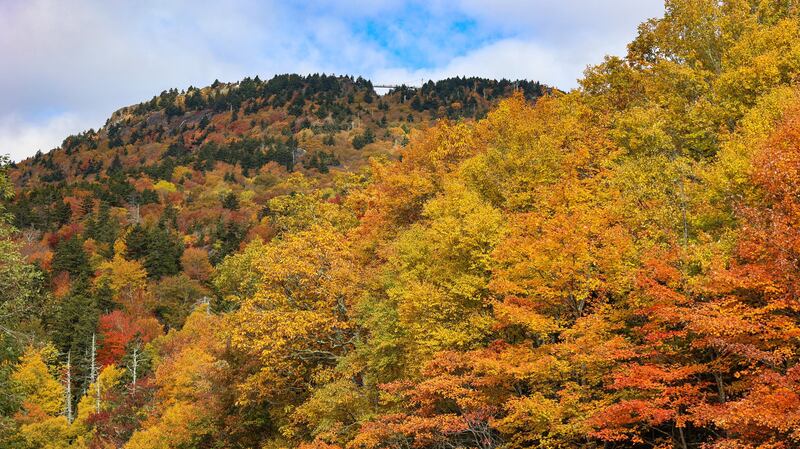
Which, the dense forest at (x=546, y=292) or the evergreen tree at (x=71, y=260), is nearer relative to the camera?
the dense forest at (x=546, y=292)

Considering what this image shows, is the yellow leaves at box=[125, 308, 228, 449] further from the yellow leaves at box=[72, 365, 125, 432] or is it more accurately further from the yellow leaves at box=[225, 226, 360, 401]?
the yellow leaves at box=[72, 365, 125, 432]

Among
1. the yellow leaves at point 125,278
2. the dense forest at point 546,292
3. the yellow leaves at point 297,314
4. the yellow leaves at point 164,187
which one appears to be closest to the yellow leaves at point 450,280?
the dense forest at point 546,292

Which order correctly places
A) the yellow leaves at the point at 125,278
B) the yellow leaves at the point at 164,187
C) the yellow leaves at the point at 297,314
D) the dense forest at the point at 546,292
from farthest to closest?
the yellow leaves at the point at 164,187 → the yellow leaves at the point at 125,278 → the yellow leaves at the point at 297,314 → the dense forest at the point at 546,292

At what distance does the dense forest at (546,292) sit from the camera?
16.9 meters

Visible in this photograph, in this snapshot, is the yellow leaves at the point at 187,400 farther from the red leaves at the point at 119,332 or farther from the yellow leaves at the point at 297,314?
the red leaves at the point at 119,332

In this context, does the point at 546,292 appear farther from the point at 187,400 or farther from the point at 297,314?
the point at 187,400

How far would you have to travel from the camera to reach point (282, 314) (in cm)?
2989

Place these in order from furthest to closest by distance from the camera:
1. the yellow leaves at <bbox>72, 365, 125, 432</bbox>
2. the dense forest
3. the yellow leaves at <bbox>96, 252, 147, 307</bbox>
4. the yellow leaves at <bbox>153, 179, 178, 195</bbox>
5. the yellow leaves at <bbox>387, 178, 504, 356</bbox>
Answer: the yellow leaves at <bbox>153, 179, 178, 195</bbox> < the yellow leaves at <bbox>96, 252, 147, 307</bbox> < the yellow leaves at <bbox>72, 365, 125, 432</bbox> < the yellow leaves at <bbox>387, 178, 504, 356</bbox> < the dense forest

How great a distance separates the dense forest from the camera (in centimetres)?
1694

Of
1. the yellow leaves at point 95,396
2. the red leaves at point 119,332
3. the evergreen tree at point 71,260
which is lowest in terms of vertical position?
the yellow leaves at point 95,396

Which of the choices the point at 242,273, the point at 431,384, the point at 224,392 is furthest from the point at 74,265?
the point at 431,384

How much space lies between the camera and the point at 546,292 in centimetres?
2033

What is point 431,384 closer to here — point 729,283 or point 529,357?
point 529,357

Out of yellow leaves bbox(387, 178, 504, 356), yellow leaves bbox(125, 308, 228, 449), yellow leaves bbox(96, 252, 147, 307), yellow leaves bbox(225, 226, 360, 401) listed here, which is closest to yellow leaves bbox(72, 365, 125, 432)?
yellow leaves bbox(125, 308, 228, 449)
